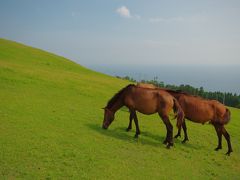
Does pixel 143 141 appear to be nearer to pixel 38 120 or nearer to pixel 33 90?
pixel 38 120

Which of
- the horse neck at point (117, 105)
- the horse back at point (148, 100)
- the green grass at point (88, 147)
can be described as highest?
the horse back at point (148, 100)

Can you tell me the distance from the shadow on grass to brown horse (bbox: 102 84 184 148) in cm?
30

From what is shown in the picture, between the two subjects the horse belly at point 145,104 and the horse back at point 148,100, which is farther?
the horse belly at point 145,104

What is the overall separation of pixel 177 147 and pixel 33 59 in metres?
29.5

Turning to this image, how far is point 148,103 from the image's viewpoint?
10461 millimetres

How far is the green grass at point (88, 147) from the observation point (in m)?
6.98

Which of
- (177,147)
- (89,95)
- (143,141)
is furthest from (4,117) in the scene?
(89,95)

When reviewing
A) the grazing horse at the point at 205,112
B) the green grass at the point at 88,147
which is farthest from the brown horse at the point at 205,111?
the green grass at the point at 88,147

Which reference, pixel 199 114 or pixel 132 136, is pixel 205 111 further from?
pixel 132 136

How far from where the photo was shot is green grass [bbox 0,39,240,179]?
6984mm

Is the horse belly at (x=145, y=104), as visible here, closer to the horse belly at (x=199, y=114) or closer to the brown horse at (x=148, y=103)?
the brown horse at (x=148, y=103)

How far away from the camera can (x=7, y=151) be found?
23.9 ft

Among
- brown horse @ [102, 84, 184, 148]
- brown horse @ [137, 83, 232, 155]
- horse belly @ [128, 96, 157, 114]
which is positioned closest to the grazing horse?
brown horse @ [137, 83, 232, 155]

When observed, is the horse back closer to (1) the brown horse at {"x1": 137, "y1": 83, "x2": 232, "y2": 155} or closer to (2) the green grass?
(1) the brown horse at {"x1": 137, "y1": 83, "x2": 232, "y2": 155}
